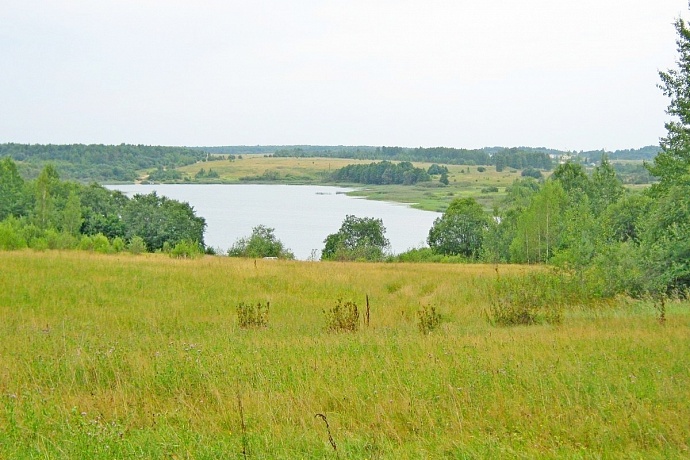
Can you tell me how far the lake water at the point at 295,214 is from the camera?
82688 mm

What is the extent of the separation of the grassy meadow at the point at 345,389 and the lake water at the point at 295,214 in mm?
44661

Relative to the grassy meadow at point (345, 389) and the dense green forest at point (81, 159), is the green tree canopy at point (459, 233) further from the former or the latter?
the dense green forest at point (81, 159)

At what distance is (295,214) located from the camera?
378 feet

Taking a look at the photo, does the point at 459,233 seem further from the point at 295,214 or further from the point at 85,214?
the point at 295,214

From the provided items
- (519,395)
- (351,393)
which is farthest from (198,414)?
(519,395)

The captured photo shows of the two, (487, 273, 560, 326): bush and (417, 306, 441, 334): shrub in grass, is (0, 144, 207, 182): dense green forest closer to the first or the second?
(487, 273, 560, 326): bush

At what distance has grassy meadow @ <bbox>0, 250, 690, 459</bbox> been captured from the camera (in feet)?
16.2

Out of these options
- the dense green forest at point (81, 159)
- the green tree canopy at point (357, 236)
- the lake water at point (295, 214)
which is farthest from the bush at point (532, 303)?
the dense green forest at point (81, 159)

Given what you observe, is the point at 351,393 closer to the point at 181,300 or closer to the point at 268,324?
the point at 268,324

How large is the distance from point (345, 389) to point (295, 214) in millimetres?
109390

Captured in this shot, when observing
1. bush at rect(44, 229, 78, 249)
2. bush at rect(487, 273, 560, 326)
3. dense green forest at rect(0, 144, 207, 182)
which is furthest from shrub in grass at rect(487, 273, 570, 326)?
dense green forest at rect(0, 144, 207, 182)

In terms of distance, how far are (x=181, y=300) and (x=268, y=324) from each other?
441 cm

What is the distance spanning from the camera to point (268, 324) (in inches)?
461

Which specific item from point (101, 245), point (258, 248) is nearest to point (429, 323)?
point (101, 245)
